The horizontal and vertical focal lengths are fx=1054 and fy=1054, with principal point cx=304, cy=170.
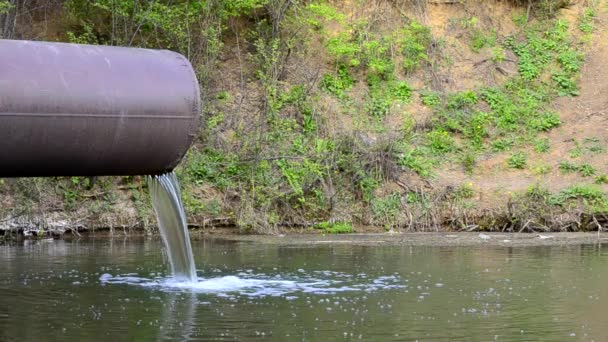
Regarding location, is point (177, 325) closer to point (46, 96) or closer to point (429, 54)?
point (46, 96)

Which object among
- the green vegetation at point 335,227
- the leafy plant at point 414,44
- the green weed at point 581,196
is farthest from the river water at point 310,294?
the leafy plant at point 414,44

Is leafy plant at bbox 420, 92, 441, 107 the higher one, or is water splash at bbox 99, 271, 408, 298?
leafy plant at bbox 420, 92, 441, 107

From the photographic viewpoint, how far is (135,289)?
13219mm

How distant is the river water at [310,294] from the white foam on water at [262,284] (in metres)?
0.02

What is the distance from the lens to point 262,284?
13672 millimetres

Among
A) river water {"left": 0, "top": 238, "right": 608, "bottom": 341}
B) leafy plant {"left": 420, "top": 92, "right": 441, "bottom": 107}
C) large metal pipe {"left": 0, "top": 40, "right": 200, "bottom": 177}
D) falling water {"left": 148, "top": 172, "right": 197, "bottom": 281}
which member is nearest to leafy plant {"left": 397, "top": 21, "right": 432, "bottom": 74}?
leafy plant {"left": 420, "top": 92, "right": 441, "bottom": 107}

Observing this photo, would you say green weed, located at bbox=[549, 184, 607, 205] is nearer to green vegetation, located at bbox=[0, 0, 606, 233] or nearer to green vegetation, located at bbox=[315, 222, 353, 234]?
green vegetation, located at bbox=[0, 0, 606, 233]

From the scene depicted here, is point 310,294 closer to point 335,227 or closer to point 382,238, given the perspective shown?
point 382,238

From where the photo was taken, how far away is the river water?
1032 cm

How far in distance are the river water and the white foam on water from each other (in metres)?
0.02

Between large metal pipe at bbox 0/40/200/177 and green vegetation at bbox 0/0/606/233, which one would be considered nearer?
large metal pipe at bbox 0/40/200/177

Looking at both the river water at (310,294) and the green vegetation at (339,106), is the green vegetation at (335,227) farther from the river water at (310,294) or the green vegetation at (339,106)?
the river water at (310,294)

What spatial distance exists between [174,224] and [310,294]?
2795 mm

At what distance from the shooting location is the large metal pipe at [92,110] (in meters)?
9.20
